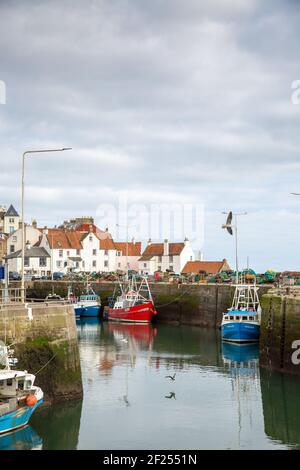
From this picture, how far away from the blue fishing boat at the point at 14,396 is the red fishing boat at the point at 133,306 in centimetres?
4271

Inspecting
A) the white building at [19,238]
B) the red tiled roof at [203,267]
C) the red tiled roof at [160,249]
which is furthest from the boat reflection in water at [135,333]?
the white building at [19,238]

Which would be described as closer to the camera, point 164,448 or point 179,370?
point 164,448

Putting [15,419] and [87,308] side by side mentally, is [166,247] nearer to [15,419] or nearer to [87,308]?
[87,308]

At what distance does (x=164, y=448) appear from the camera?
23.7 metres

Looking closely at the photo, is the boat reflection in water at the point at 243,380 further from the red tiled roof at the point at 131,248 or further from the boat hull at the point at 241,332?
the red tiled roof at the point at 131,248

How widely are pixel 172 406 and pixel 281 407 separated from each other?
4.95m

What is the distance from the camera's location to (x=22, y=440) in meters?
23.5

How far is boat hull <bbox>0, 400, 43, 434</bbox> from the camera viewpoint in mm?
22994

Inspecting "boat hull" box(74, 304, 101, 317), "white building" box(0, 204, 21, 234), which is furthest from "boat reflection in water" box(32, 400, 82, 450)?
"white building" box(0, 204, 21, 234)

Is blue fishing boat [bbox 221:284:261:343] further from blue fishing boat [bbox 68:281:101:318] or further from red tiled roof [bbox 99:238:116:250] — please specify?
red tiled roof [bbox 99:238:116:250]
